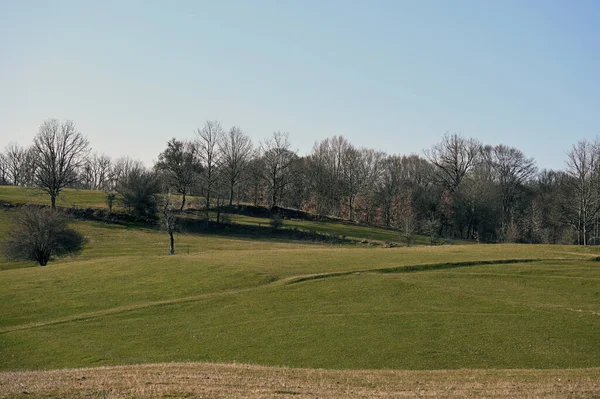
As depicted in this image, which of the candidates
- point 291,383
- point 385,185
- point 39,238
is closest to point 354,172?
point 385,185

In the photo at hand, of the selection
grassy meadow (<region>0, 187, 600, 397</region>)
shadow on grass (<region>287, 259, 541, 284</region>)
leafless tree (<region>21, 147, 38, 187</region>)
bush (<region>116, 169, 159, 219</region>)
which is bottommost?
grassy meadow (<region>0, 187, 600, 397</region>)

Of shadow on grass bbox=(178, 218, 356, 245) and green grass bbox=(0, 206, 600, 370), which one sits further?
shadow on grass bbox=(178, 218, 356, 245)

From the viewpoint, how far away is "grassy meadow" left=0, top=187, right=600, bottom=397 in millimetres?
25481

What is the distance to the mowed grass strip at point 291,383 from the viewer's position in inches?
590

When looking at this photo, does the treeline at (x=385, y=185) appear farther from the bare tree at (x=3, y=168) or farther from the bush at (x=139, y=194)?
the bare tree at (x=3, y=168)

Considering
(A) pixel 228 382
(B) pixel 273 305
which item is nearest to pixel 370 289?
(B) pixel 273 305

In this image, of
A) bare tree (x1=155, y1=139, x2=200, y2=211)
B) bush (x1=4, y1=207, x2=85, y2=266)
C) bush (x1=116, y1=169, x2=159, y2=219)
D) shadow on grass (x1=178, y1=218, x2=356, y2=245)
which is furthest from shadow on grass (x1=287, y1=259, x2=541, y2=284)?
bare tree (x1=155, y1=139, x2=200, y2=211)

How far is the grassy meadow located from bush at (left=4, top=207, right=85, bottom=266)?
764 cm

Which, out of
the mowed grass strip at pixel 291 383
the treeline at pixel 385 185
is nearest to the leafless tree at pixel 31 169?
the treeline at pixel 385 185

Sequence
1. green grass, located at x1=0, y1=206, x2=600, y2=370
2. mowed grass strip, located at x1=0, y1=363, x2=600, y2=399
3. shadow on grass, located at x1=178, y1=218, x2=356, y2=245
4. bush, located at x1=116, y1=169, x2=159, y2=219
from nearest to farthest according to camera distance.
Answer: mowed grass strip, located at x1=0, y1=363, x2=600, y2=399 < green grass, located at x1=0, y1=206, x2=600, y2=370 < shadow on grass, located at x1=178, y1=218, x2=356, y2=245 < bush, located at x1=116, y1=169, x2=159, y2=219

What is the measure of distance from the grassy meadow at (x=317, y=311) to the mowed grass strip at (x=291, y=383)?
2.42 metres

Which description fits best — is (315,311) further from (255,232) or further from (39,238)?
(255,232)

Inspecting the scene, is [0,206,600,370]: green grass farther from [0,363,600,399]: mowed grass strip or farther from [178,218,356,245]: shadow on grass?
[178,218,356,245]: shadow on grass

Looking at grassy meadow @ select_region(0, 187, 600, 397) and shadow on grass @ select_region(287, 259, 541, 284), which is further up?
shadow on grass @ select_region(287, 259, 541, 284)
